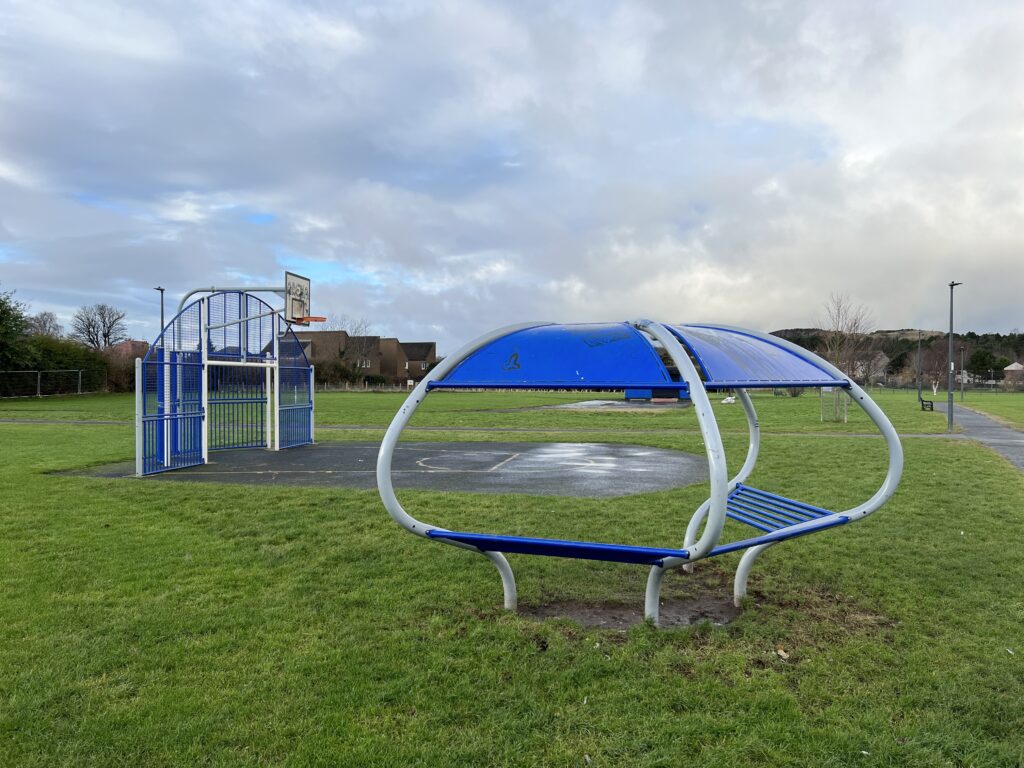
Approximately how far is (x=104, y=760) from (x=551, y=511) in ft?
17.9

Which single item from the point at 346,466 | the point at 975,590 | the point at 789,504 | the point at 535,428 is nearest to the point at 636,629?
the point at 789,504

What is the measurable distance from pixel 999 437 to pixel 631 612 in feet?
59.4

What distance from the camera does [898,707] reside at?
10.6ft

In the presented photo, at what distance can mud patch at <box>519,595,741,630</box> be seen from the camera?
14.4ft

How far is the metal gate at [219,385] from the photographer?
455 inches

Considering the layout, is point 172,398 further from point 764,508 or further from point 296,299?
point 764,508

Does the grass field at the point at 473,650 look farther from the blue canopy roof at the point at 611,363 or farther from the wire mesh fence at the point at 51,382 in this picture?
the wire mesh fence at the point at 51,382

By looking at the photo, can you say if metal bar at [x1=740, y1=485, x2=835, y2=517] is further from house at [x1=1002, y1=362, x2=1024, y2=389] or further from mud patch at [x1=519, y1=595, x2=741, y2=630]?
house at [x1=1002, y1=362, x2=1024, y2=389]

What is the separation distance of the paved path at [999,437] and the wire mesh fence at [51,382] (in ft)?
146

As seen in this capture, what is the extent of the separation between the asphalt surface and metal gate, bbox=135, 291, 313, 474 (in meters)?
0.61

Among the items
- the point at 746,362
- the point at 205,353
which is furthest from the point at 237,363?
the point at 746,362

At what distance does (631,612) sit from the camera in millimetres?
4578

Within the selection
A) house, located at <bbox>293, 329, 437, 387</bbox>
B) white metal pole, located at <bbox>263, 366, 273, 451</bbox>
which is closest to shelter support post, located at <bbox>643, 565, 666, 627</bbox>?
white metal pole, located at <bbox>263, 366, 273, 451</bbox>

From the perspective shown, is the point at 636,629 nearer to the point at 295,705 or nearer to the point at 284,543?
the point at 295,705
